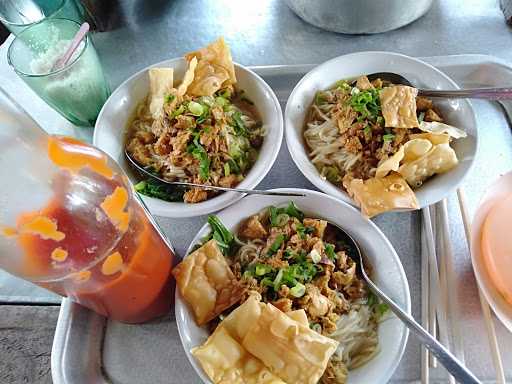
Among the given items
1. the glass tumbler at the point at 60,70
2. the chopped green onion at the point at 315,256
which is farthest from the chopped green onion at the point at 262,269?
the glass tumbler at the point at 60,70

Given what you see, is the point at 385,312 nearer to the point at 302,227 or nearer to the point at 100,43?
the point at 302,227

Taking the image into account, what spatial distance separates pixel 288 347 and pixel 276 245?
0.31 meters

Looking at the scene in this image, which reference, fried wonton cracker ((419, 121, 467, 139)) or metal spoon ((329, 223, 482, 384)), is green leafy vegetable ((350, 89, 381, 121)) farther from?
metal spoon ((329, 223, 482, 384))

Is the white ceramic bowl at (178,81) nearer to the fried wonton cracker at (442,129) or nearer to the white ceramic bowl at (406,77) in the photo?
the white ceramic bowl at (406,77)

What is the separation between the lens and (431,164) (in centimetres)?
140

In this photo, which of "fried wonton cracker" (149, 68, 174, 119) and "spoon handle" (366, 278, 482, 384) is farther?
"fried wonton cracker" (149, 68, 174, 119)

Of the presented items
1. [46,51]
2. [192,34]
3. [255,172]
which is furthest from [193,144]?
[192,34]

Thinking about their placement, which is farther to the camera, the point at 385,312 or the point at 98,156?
the point at 385,312

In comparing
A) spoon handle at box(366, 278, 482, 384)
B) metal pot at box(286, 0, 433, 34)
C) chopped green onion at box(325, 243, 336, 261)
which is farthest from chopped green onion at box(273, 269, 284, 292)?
metal pot at box(286, 0, 433, 34)

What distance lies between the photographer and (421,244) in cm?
145

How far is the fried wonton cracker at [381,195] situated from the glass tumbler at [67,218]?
0.59 m

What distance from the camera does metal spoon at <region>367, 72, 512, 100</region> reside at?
1.44m

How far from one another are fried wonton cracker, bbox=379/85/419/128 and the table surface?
1.96 feet

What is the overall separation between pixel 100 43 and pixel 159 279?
138 cm
